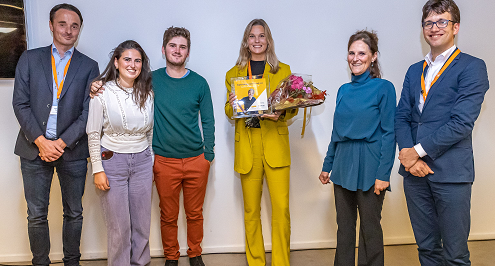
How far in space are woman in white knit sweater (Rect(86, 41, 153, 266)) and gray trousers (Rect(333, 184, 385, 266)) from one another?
1.37 meters

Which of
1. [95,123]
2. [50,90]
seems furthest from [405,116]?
[50,90]

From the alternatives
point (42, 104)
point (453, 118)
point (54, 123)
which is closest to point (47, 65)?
point (42, 104)

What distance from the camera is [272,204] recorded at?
2520mm

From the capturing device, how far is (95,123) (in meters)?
2.13

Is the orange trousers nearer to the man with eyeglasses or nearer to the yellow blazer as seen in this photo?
the yellow blazer

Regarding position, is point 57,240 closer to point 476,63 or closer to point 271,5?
point 271,5

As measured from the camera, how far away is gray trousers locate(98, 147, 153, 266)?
7.23 feet

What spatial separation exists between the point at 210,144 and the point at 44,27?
1.72m

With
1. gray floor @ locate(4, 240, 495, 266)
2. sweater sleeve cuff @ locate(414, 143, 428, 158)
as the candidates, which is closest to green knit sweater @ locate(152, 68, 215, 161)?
gray floor @ locate(4, 240, 495, 266)

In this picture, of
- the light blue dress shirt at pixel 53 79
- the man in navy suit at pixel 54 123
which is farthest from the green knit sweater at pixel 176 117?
the light blue dress shirt at pixel 53 79

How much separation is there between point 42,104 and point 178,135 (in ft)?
3.14

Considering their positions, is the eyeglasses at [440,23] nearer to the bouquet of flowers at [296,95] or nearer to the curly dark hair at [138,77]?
the bouquet of flowers at [296,95]

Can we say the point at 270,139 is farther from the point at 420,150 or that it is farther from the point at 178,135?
the point at 420,150

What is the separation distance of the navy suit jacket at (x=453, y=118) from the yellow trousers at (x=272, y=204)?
3.13ft
